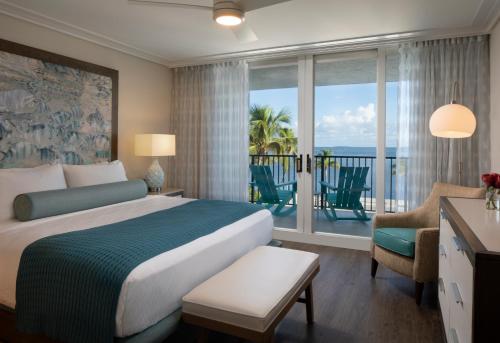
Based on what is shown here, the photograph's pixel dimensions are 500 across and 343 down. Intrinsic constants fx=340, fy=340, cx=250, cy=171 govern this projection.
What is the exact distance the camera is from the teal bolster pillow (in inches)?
102

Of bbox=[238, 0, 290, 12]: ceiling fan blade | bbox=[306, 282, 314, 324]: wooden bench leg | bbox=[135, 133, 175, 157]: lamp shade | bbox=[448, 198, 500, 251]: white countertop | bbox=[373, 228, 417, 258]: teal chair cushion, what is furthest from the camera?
bbox=[135, 133, 175, 157]: lamp shade

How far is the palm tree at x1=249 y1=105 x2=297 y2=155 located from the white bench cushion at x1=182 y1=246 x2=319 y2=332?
2.73 meters

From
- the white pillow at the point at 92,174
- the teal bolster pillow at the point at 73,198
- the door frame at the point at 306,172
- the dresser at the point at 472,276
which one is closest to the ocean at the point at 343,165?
the door frame at the point at 306,172

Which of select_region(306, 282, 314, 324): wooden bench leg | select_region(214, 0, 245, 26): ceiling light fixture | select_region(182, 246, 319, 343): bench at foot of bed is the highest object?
select_region(214, 0, 245, 26): ceiling light fixture

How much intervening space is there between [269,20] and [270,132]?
207 centimetres

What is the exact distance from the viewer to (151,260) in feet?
5.71

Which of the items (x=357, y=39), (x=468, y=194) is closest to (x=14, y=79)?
(x=357, y=39)

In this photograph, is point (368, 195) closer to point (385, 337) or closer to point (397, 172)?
point (397, 172)

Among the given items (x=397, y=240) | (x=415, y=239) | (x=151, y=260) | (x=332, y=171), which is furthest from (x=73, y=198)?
(x=332, y=171)

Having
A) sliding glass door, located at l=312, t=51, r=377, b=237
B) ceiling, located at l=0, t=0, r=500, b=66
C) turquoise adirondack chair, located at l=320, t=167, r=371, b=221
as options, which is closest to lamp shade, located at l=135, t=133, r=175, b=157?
ceiling, located at l=0, t=0, r=500, b=66

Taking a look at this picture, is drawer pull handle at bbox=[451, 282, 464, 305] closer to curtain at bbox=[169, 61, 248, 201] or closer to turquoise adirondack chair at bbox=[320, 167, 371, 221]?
turquoise adirondack chair at bbox=[320, 167, 371, 221]

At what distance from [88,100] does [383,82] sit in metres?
3.33

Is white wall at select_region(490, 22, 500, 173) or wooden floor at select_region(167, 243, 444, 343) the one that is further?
white wall at select_region(490, 22, 500, 173)

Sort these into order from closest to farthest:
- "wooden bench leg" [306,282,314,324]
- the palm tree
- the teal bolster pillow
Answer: "wooden bench leg" [306,282,314,324], the teal bolster pillow, the palm tree
